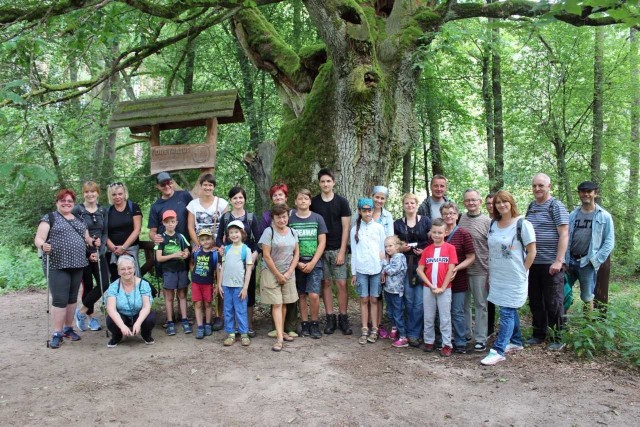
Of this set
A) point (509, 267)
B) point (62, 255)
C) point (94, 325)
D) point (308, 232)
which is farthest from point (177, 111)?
point (509, 267)

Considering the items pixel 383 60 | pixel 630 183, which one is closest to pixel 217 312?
pixel 383 60

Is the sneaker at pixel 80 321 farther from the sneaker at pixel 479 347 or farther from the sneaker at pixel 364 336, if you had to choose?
the sneaker at pixel 479 347

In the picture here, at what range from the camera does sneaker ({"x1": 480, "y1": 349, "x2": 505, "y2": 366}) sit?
4.44 m

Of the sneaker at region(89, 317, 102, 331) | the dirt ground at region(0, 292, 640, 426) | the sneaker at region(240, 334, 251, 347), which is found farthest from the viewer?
the sneaker at region(89, 317, 102, 331)

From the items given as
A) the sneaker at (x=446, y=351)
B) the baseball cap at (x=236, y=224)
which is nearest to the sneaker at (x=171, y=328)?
the baseball cap at (x=236, y=224)

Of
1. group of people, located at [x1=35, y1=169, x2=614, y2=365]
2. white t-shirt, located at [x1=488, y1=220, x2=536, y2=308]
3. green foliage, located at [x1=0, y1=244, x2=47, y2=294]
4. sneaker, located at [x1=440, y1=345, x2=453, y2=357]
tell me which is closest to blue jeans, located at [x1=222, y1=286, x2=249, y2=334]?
group of people, located at [x1=35, y1=169, x2=614, y2=365]

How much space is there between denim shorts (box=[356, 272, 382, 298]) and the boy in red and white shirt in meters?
0.51

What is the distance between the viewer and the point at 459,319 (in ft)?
16.0

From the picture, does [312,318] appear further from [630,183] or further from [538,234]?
[630,183]

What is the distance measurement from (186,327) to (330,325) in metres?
1.72

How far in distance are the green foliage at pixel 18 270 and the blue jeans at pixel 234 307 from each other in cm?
622

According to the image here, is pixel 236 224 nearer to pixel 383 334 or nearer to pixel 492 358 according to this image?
pixel 383 334

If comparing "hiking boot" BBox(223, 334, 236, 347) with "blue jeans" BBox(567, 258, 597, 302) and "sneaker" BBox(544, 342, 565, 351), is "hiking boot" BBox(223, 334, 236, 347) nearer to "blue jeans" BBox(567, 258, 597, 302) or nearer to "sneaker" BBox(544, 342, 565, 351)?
"sneaker" BBox(544, 342, 565, 351)

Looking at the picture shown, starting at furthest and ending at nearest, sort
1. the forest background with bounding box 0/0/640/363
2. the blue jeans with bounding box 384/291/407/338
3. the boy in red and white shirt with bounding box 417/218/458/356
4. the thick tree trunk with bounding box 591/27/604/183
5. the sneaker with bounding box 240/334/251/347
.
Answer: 1. the thick tree trunk with bounding box 591/27/604/183
2. the forest background with bounding box 0/0/640/363
3. the blue jeans with bounding box 384/291/407/338
4. the sneaker with bounding box 240/334/251/347
5. the boy in red and white shirt with bounding box 417/218/458/356
